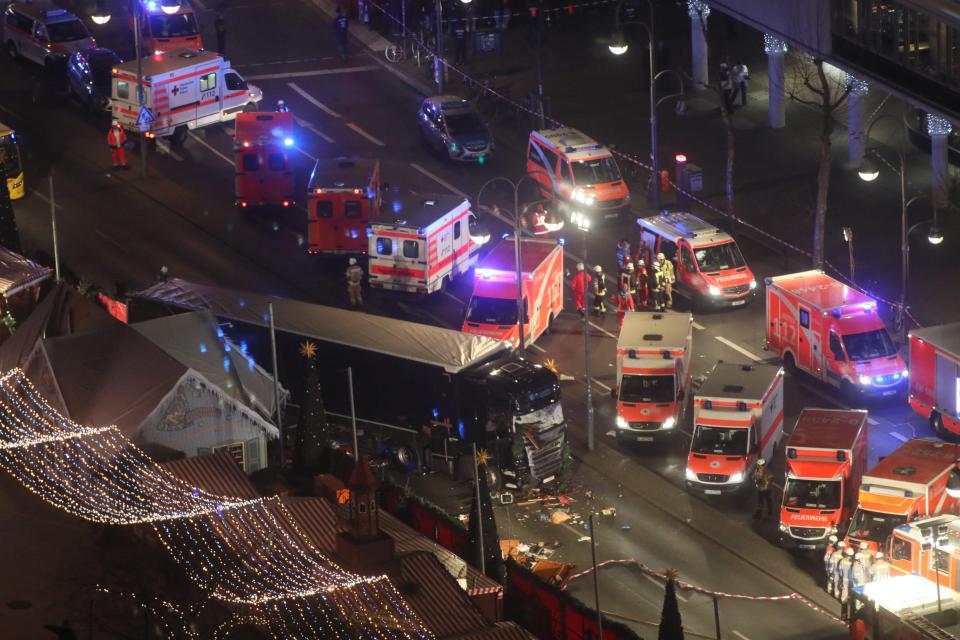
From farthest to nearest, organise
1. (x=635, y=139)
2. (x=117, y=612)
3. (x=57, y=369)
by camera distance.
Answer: (x=635, y=139) < (x=57, y=369) < (x=117, y=612)

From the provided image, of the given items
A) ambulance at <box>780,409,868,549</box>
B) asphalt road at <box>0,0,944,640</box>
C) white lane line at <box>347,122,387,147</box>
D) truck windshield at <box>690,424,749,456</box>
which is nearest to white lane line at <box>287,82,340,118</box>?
asphalt road at <box>0,0,944,640</box>

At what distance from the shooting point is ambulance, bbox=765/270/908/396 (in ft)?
180

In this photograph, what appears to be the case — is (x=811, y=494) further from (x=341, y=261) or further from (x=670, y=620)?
(x=341, y=261)

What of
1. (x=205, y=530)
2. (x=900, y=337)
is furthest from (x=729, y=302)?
(x=205, y=530)

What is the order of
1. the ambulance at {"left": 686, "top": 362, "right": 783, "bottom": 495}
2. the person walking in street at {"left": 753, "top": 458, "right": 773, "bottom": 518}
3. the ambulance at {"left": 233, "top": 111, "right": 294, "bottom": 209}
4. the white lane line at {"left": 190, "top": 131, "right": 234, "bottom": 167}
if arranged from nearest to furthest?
the person walking in street at {"left": 753, "top": 458, "right": 773, "bottom": 518}
the ambulance at {"left": 686, "top": 362, "right": 783, "bottom": 495}
the ambulance at {"left": 233, "top": 111, "right": 294, "bottom": 209}
the white lane line at {"left": 190, "top": 131, "right": 234, "bottom": 167}

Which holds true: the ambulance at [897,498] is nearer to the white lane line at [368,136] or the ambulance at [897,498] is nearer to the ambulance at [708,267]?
the ambulance at [708,267]

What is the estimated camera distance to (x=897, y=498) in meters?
47.6

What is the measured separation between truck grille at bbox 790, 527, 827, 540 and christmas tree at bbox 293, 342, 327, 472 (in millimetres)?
10957

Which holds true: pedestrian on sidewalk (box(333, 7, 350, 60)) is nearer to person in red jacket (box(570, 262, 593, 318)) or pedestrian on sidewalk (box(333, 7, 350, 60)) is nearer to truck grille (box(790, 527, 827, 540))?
person in red jacket (box(570, 262, 593, 318))

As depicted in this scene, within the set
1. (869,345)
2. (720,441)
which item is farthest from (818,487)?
(869,345)

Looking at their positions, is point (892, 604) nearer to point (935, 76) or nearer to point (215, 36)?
point (935, 76)

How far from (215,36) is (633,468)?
30.8 metres

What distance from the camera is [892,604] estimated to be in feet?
148

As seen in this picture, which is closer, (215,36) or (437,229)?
(437,229)
